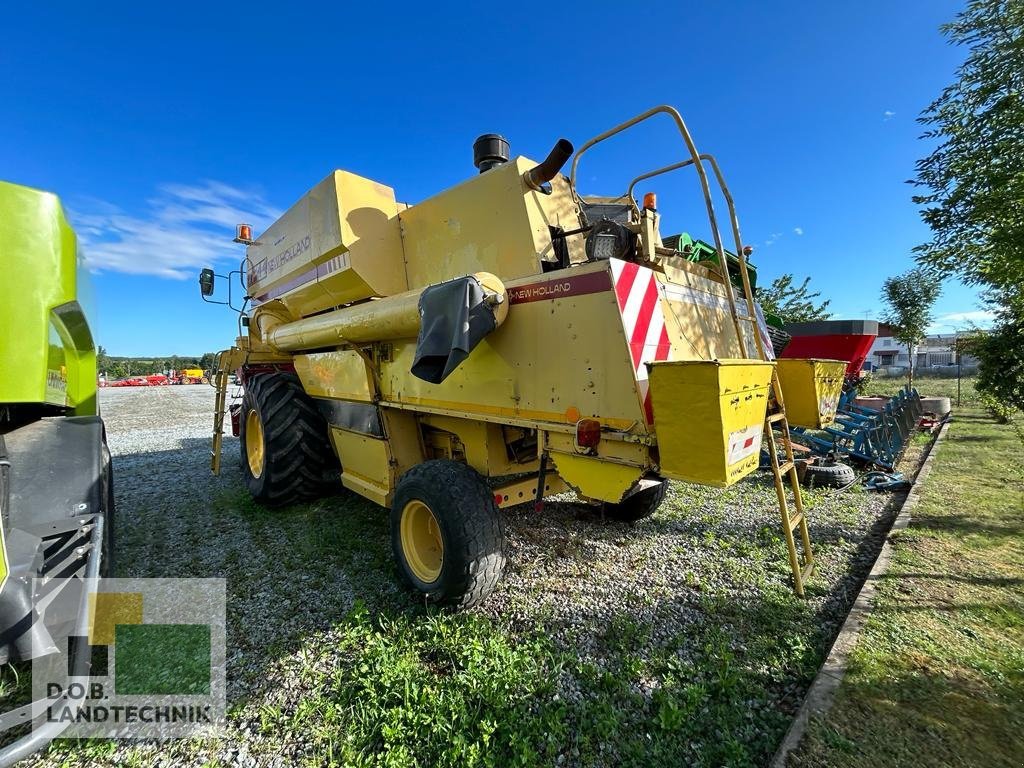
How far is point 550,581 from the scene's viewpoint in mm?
3273

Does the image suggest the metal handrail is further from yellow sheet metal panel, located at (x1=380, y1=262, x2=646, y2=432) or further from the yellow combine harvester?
yellow sheet metal panel, located at (x1=380, y1=262, x2=646, y2=432)

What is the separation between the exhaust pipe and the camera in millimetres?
2732

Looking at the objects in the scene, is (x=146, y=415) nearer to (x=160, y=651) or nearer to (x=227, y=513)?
(x=227, y=513)

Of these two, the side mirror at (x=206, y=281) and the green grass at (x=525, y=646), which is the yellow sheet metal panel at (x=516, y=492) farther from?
the side mirror at (x=206, y=281)

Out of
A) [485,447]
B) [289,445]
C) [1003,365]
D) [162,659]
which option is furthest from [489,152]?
[1003,365]

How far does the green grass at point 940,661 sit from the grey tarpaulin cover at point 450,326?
2.26m

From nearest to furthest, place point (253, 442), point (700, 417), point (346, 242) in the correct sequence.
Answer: point (700, 417)
point (346, 242)
point (253, 442)

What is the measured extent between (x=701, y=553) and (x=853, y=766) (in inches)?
78.4

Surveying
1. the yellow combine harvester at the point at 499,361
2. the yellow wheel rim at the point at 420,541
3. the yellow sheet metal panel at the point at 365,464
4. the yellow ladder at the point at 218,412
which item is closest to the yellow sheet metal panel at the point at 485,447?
the yellow combine harvester at the point at 499,361

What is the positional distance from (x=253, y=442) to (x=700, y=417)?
516 cm

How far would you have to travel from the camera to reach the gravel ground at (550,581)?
2.26 m

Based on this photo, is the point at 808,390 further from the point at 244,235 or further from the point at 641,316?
the point at 244,235

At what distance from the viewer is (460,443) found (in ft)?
11.5

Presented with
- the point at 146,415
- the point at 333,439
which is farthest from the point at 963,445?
the point at 146,415
